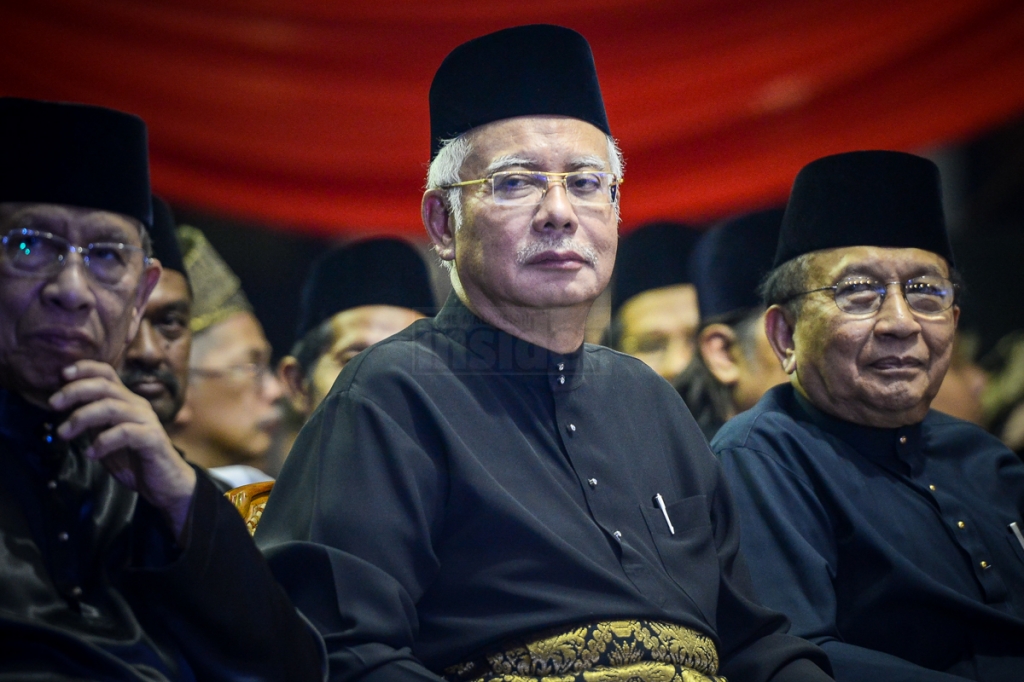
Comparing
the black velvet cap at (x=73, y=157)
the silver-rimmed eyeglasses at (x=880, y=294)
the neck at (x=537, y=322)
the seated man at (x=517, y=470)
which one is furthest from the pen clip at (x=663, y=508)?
the black velvet cap at (x=73, y=157)

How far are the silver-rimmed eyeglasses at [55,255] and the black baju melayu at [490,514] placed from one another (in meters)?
0.51

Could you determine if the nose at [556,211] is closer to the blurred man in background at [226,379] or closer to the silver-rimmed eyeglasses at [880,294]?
the silver-rimmed eyeglasses at [880,294]

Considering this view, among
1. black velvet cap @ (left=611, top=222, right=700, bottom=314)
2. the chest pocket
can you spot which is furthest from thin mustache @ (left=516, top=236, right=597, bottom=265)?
black velvet cap @ (left=611, top=222, right=700, bottom=314)

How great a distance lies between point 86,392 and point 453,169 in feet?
3.72

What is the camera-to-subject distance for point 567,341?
2.44 meters

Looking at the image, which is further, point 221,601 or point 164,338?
point 164,338

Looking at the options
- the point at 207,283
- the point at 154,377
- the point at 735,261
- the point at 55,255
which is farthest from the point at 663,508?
the point at 207,283

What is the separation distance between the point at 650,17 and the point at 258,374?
2468 millimetres

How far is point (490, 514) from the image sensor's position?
210 centimetres

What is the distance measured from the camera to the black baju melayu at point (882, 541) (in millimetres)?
2627

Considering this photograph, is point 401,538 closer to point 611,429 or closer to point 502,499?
point 502,499

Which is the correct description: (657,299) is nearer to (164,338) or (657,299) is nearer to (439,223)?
(164,338)

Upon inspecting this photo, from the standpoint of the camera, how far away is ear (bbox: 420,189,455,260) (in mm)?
2564

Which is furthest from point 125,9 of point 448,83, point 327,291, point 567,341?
point 567,341
